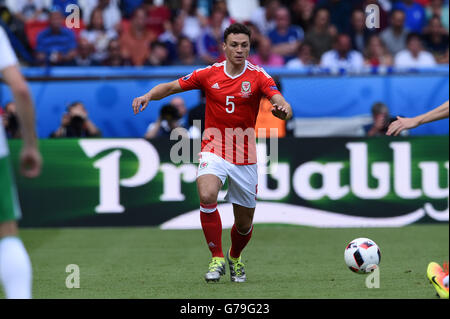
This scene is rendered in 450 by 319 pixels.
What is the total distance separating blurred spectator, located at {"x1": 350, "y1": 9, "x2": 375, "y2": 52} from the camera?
1583cm

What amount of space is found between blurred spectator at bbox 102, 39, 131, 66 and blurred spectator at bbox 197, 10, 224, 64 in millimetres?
1376

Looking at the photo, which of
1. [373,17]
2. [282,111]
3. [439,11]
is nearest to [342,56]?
[373,17]

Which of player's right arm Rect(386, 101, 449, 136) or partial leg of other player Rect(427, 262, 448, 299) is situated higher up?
player's right arm Rect(386, 101, 449, 136)

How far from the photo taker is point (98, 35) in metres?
15.8

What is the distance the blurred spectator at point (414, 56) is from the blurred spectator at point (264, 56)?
6.99ft

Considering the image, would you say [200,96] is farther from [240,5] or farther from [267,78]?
[267,78]

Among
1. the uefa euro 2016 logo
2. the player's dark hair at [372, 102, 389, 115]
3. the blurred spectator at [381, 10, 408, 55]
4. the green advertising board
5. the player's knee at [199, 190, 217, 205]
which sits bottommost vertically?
the green advertising board

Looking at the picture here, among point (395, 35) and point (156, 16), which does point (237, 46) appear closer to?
point (395, 35)

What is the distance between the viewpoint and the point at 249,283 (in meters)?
7.89

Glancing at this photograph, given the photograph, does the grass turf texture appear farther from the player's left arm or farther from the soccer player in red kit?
the player's left arm

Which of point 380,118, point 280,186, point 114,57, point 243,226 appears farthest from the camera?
point 114,57

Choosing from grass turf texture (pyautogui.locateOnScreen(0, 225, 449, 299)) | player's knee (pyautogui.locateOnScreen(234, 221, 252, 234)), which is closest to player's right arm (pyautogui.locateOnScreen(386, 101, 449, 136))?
grass turf texture (pyautogui.locateOnScreen(0, 225, 449, 299))

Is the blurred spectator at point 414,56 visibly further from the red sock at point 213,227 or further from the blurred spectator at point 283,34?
the red sock at point 213,227

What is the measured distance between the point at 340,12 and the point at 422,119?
10.5 m
